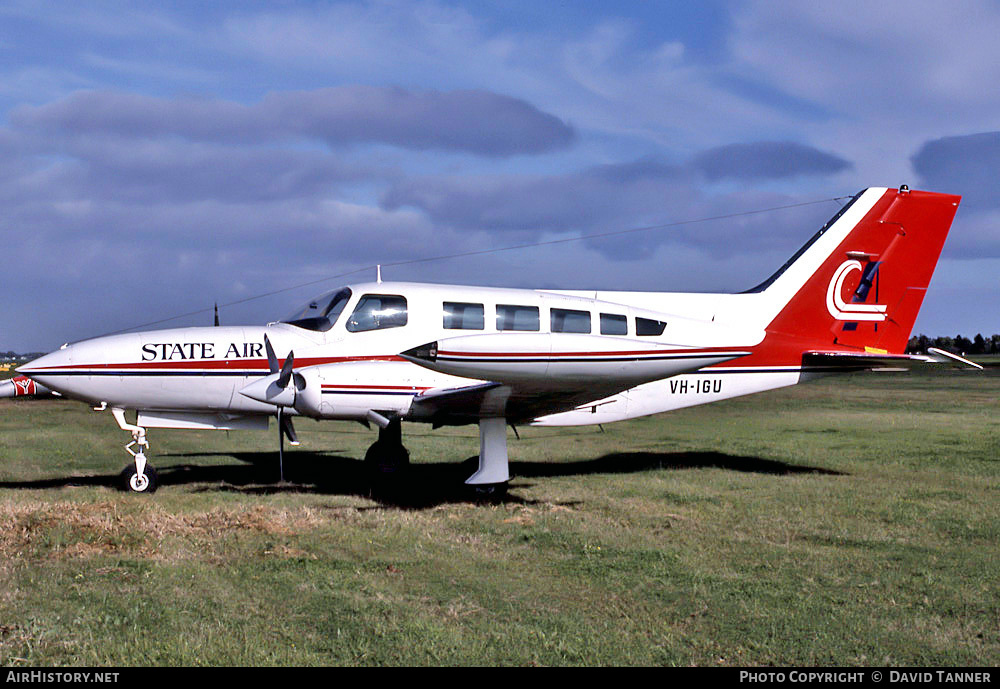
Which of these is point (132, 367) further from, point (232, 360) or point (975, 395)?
point (975, 395)

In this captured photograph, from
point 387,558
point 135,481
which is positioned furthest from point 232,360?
point 387,558

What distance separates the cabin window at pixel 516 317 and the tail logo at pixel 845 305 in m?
6.37

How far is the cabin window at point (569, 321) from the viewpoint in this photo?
12.1m

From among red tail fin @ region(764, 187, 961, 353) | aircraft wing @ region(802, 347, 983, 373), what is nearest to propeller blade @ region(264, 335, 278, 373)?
red tail fin @ region(764, 187, 961, 353)

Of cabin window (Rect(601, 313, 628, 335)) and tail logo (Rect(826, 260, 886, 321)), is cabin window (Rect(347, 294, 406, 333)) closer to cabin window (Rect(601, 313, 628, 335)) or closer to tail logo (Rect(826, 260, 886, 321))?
cabin window (Rect(601, 313, 628, 335))

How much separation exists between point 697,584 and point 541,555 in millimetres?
1762

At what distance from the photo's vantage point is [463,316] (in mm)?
12039

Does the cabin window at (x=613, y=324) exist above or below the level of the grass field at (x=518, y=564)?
above

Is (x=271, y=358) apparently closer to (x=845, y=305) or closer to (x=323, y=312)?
(x=323, y=312)

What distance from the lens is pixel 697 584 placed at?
7.12m

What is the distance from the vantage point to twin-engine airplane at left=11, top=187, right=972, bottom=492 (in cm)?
965

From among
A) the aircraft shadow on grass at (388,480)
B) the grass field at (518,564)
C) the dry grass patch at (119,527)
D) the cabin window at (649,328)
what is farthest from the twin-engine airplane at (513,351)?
the dry grass patch at (119,527)

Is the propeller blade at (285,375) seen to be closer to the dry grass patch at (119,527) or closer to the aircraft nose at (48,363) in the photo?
the dry grass patch at (119,527)

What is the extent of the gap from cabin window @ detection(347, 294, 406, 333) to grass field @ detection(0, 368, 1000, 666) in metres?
2.58
